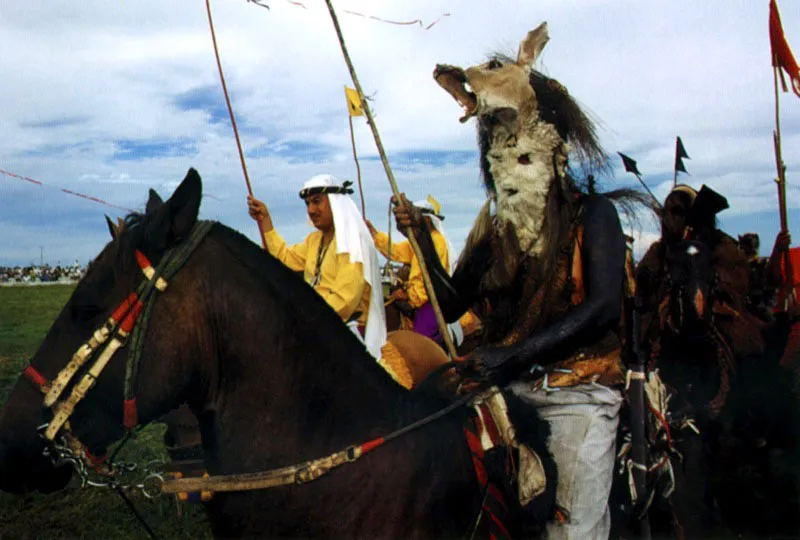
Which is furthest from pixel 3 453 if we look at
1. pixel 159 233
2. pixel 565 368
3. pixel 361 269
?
pixel 361 269

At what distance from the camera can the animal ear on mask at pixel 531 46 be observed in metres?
3.10

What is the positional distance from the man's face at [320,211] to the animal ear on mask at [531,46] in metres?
3.21

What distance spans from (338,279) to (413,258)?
2.68 m

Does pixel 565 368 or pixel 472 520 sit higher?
pixel 565 368

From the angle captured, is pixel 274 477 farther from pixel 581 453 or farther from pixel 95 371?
pixel 581 453

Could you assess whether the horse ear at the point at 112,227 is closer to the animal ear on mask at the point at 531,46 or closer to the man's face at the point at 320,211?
the animal ear on mask at the point at 531,46

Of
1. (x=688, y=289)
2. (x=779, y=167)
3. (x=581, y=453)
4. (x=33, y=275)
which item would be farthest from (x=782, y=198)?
(x=33, y=275)

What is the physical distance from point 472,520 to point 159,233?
1593 mm

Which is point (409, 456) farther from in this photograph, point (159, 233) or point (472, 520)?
point (159, 233)

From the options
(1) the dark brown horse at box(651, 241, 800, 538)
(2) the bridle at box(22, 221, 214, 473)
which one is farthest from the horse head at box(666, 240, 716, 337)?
(2) the bridle at box(22, 221, 214, 473)

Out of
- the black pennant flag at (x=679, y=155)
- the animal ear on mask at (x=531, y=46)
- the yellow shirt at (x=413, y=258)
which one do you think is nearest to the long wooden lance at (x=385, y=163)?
the animal ear on mask at (x=531, y=46)

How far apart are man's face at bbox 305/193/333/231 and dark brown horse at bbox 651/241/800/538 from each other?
279 centimetres

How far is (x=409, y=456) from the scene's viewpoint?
2729 millimetres

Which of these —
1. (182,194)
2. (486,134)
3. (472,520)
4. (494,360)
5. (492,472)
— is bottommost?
(472,520)
